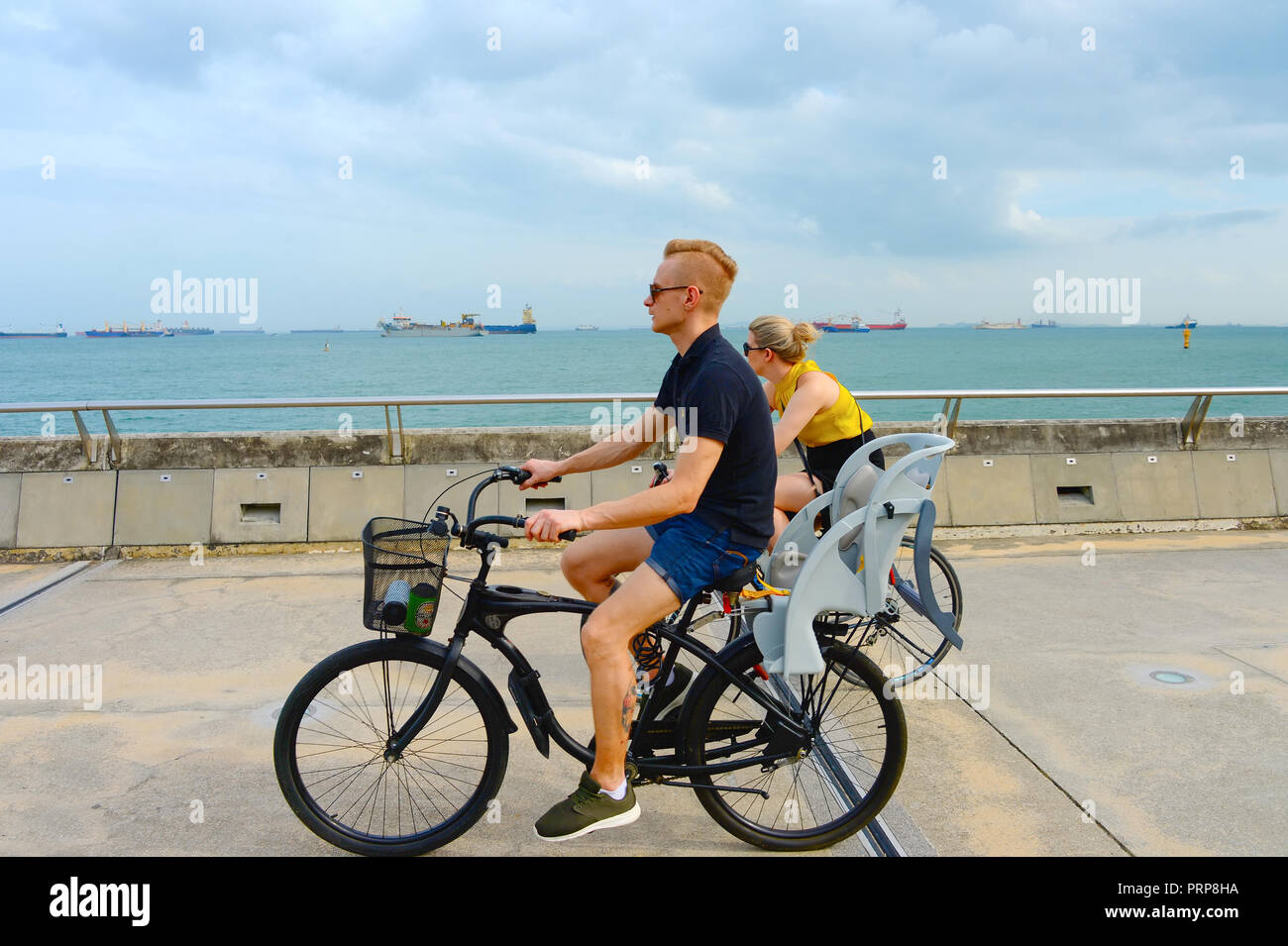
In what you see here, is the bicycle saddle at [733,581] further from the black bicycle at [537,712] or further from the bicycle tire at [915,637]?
the bicycle tire at [915,637]

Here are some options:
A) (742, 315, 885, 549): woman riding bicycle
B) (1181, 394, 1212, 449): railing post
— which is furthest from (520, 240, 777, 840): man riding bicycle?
(1181, 394, 1212, 449): railing post

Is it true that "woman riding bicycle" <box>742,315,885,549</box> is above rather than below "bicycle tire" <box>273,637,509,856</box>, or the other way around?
above

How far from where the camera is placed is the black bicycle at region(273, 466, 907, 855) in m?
3.08

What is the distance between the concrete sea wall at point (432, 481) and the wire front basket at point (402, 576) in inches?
182

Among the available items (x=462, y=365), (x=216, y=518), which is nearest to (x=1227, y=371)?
(x=462, y=365)

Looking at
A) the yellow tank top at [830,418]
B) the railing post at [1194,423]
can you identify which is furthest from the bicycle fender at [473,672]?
the railing post at [1194,423]

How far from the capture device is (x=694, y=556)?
3145 millimetres

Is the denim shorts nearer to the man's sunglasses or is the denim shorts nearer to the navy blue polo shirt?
the navy blue polo shirt

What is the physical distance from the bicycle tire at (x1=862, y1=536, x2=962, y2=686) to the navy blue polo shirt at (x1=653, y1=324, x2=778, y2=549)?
6.03 feet

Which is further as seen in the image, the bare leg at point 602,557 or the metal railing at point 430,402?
the metal railing at point 430,402

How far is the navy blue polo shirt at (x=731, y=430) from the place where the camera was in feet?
9.86
